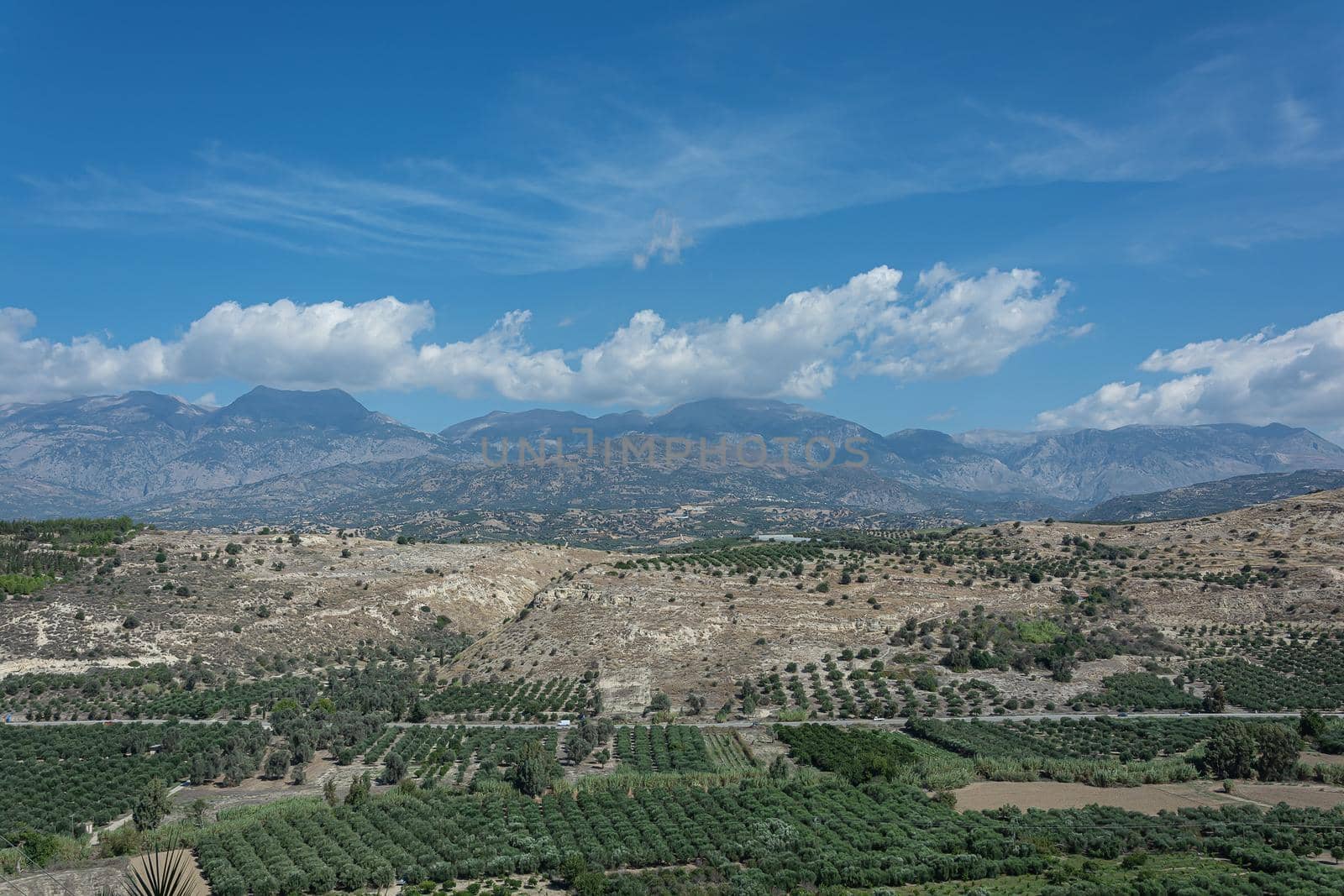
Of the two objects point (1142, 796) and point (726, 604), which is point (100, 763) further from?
point (1142, 796)

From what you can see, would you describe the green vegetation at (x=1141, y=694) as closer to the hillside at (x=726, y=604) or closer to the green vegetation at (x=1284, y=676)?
the hillside at (x=726, y=604)

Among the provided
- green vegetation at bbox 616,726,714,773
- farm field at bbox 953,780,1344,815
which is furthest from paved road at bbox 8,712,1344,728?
farm field at bbox 953,780,1344,815

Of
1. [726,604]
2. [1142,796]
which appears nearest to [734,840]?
[1142,796]

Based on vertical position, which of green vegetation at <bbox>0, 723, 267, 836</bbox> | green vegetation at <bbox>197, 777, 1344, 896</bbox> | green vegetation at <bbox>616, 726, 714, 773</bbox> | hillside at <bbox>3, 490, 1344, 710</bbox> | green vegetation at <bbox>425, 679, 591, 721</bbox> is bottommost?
green vegetation at <bbox>425, 679, 591, 721</bbox>

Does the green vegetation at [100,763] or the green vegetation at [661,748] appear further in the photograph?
the green vegetation at [661,748]

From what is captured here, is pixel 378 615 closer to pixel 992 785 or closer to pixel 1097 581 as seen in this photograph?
pixel 992 785

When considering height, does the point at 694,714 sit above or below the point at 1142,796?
below

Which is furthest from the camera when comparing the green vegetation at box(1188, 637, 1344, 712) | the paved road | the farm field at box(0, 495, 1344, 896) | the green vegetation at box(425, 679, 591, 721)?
the green vegetation at box(425, 679, 591, 721)

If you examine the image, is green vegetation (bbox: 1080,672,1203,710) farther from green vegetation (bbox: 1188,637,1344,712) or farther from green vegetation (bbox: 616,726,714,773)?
green vegetation (bbox: 616,726,714,773)

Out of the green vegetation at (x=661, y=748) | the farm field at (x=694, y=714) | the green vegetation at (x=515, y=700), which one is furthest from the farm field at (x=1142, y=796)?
the green vegetation at (x=515, y=700)

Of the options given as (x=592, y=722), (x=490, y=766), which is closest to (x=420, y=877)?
(x=490, y=766)

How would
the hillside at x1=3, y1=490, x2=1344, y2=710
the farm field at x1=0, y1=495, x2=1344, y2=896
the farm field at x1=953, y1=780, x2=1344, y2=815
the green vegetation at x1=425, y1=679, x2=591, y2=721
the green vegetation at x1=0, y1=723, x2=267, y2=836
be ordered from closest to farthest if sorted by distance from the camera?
the farm field at x1=0, y1=495, x2=1344, y2=896, the farm field at x1=953, y1=780, x2=1344, y2=815, the green vegetation at x1=0, y1=723, x2=267, y2=836, the green vegetation at x1=425, y1=679, x2=591, y2=721, the hillside at x1=3, y1=490, x2=1344, y2=710
